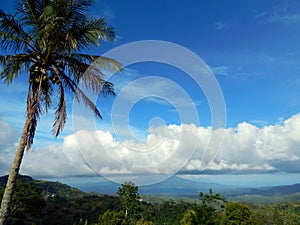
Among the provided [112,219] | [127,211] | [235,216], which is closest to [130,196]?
[127,211]

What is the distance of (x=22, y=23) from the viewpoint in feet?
28.6

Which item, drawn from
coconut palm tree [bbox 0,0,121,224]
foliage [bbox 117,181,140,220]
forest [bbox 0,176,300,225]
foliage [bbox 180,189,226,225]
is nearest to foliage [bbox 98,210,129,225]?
forest [bbox 0,176,300,225]

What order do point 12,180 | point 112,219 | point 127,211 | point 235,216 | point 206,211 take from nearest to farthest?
point 12,180
point 206,211
point 235,216
point 112,219
point 127,211

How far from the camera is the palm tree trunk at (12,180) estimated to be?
729 cm

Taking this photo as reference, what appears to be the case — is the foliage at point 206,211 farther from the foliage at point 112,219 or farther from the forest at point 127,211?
the foliage at point 112,219

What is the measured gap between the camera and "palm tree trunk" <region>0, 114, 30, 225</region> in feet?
23.9

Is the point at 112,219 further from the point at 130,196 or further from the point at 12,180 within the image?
the point at 12,180

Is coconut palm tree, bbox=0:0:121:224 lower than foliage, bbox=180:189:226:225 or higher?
higher

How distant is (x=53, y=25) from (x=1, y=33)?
1552mm

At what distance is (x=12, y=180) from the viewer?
746 centimetres

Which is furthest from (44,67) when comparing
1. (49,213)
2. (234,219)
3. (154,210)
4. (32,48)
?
(49,213)

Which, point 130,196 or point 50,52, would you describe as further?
point 130,196

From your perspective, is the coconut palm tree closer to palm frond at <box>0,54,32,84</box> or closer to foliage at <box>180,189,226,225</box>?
palm frond at <box>0,54,32,84</box>

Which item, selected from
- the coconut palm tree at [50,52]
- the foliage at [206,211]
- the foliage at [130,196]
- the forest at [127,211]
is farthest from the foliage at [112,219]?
the coconut palm tree at [50,52]
